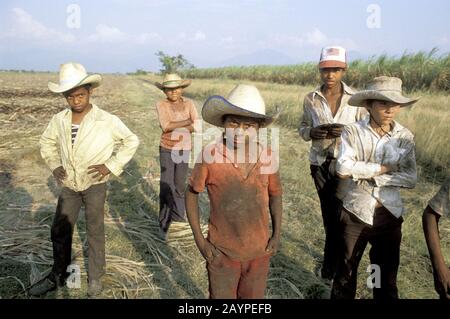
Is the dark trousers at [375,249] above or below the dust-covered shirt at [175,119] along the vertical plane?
below

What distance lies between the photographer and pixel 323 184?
3.44 meters

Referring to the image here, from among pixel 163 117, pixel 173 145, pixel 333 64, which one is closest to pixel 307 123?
pixel 333 64

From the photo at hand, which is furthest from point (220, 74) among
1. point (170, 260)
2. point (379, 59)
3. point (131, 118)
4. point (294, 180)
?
point (170, 260)

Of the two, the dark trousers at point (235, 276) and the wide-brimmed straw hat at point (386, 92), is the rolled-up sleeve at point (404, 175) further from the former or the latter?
the dark trousers at point (235, 276)

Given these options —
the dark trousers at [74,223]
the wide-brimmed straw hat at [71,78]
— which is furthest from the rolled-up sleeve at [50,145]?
the wide-brimmed straw hat at [71,78]

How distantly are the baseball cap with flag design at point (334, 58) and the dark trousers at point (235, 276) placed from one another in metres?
1.87

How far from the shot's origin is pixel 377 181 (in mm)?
2484

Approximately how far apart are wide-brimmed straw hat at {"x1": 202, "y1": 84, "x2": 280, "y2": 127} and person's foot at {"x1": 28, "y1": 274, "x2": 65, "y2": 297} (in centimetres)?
219

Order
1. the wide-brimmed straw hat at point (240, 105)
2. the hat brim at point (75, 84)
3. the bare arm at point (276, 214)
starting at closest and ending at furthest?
the wide-brimmed straw hat at point (240, 105) → the bare arm at point (276, 214) → the hat brim at point (75, 84)

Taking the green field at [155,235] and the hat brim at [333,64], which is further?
the green field at [155,235]

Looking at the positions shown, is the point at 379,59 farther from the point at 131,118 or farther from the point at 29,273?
the point at 29,273

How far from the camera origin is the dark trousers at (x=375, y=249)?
251cm

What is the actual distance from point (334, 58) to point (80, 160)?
233 centimetres

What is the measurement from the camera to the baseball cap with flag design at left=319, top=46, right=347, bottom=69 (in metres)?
3.25
